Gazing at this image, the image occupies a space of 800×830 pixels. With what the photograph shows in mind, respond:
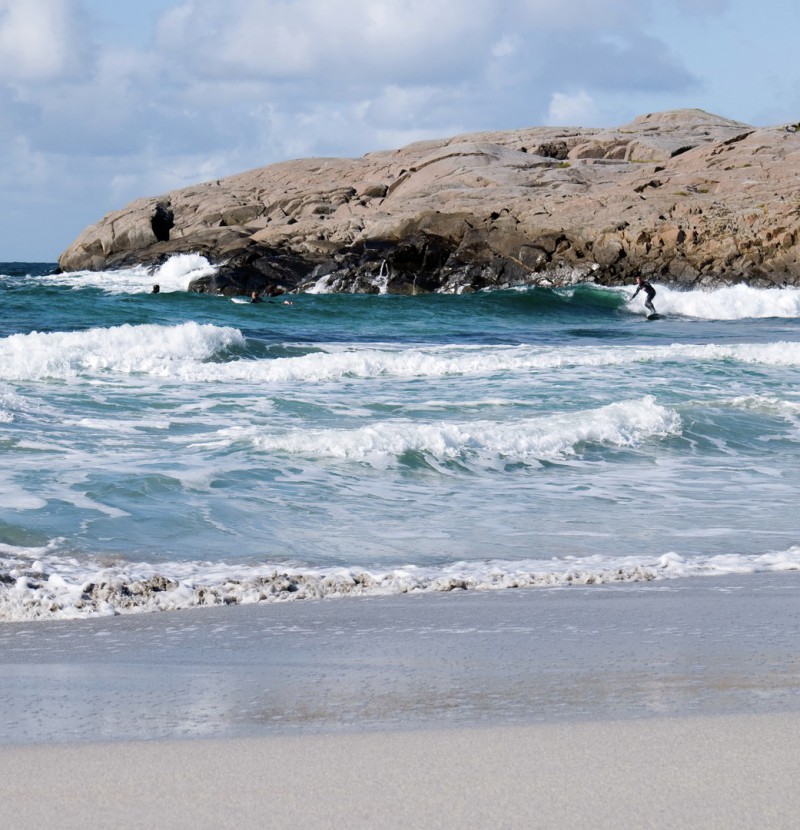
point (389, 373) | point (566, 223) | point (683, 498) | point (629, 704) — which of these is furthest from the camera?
point (566, 223)

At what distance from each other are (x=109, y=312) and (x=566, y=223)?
17.5 metres

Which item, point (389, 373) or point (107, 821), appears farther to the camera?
point (389, 373)

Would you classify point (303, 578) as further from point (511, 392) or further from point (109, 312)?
point (109, 312)

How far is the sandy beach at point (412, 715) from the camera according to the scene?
2.58 m

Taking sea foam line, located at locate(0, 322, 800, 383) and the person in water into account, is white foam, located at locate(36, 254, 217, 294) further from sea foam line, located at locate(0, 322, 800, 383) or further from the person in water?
sea foam line, located at locate(0, 322, 800, 383)

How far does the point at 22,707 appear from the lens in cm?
352

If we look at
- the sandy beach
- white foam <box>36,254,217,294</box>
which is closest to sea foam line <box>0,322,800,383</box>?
the sandy beach

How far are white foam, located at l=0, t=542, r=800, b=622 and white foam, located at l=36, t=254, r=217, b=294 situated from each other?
3446 cm

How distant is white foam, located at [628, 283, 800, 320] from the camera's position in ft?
114

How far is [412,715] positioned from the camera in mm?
3385

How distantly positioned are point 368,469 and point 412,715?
20.2ft

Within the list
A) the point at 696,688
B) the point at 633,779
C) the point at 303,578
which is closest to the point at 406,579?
the point at 303,578

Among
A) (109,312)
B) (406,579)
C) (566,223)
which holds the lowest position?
(406,579)

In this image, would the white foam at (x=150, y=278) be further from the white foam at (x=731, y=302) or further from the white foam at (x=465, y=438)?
the white foam at (x=465, y=438)
